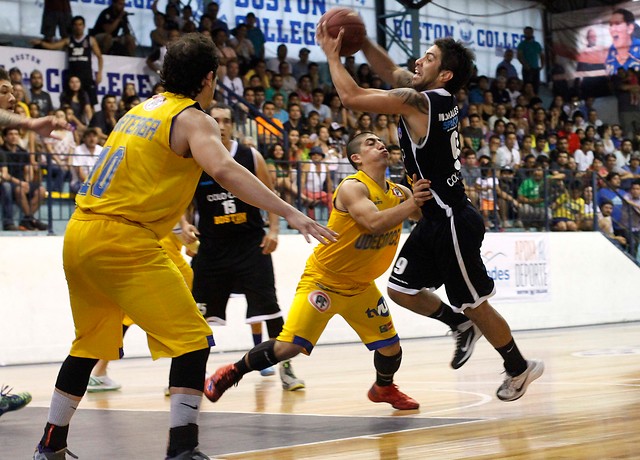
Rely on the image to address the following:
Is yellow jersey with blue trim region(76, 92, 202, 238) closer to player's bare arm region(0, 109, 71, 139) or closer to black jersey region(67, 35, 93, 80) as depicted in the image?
player's bare arm region(0, 109, 71, 139)

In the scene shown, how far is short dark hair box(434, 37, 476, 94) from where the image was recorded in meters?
6.28

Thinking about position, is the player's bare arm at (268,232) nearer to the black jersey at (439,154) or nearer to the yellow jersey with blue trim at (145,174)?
the black jersey at (439,154)

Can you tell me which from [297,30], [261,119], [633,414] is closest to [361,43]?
[633,414]

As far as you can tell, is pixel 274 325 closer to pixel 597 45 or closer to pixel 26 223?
pixel 26 223

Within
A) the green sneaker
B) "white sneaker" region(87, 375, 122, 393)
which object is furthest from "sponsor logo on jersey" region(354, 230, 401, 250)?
"white sneaker" region(87, 375, 122, 393)

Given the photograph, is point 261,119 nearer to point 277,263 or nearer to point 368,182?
point 277,263

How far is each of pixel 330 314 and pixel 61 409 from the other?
260 cm

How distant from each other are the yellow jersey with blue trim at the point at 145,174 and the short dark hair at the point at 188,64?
0.06 meters

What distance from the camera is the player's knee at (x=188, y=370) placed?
445 centimetres

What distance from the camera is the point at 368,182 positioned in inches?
278

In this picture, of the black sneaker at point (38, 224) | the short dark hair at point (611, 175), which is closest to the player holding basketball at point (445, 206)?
the black sneaker at point (38, 224)

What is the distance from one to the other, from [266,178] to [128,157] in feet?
11.6

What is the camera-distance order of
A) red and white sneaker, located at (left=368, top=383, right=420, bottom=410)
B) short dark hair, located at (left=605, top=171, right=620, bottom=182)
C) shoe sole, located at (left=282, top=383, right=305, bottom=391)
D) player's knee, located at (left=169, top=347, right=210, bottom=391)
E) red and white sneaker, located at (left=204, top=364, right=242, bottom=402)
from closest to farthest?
1. player's knee, located at (left=169, top=347, right=210, bottom=391)
2. red and white sneaker, located at (left=368, top=383, right=420, bottom=410)
3. red and white sneaker, located at (left=204, top=364, right=242, bottom=402)
4. shoe sole, located at (left=282, top=383, right=305, bottom=391)
5. short dark hair, located at (left=605, top=171, right=620, bottom=182)

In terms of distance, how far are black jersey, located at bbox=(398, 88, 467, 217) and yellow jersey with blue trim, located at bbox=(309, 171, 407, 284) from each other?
1.96 ft
